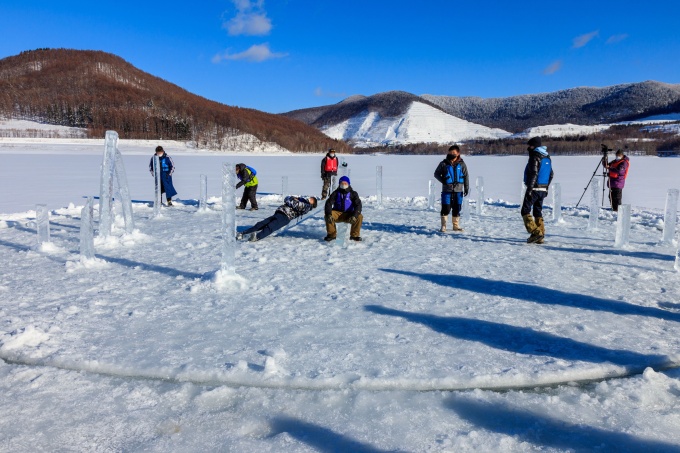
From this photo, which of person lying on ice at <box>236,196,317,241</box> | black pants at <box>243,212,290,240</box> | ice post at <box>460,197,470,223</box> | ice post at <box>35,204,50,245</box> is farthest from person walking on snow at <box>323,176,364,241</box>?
ice post at <box>35,204,50,245</box>

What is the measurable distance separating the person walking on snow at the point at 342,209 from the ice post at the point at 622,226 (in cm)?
393

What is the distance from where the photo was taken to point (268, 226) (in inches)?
299

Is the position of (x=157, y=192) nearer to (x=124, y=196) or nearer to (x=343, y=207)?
(x=124, y=196)

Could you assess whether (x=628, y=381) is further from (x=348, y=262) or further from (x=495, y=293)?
(x=348, y=262)

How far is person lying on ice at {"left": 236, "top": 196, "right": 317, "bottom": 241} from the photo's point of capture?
7.57 m

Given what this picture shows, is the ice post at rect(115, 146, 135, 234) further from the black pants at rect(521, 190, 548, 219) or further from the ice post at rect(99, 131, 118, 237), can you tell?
the black pants at rect(521, 190, 548, 219)

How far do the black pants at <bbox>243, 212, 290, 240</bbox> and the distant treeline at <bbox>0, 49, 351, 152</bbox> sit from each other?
267 feet

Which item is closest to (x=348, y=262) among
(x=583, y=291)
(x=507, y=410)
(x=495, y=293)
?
(x=495, y=293)

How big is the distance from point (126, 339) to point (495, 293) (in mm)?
3567

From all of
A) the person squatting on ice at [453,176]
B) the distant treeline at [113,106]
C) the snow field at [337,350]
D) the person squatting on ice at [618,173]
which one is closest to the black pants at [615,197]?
the person squatting on ice at [618,173]

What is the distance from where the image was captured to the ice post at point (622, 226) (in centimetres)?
711

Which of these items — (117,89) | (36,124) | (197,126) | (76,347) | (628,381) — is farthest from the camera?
(117,89)

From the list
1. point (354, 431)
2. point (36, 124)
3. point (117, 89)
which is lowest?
point (354, 431)

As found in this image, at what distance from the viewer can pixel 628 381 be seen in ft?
10.2
